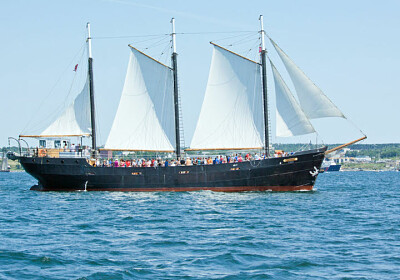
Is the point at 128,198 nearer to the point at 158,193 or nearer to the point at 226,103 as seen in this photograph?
the point at 158,193

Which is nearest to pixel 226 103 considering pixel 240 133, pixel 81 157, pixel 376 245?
pixel 240 133

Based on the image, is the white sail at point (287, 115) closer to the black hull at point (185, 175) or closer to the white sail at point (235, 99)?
the black hull at point (185, 175)

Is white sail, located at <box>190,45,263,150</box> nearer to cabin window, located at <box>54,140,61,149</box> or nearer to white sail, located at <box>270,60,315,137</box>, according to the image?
white sail, located at <box>270,60,315,137</box>

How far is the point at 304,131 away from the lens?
154ft

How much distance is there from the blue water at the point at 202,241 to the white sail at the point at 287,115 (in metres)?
10.3

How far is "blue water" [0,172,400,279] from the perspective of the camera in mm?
18219

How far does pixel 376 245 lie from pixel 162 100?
33147 millimetres

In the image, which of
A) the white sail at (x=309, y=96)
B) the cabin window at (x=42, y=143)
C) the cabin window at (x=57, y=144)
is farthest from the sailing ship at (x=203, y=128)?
the cabin window at (x=57, y=144)

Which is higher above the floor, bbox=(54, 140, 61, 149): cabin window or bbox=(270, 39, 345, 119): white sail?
bbox=(270, 39, 345, 119): white sail

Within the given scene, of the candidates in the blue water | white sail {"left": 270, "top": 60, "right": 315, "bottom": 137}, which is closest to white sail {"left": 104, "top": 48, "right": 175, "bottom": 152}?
white sail {"left": 270, "top": 60, "right": 315, "bottom": 137}

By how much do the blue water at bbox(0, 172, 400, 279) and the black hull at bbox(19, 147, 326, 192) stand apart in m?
8.88

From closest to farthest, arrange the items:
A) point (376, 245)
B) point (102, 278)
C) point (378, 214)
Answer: point (102, 278) → point (376, 245) → point (378, 214)

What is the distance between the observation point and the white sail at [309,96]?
149 ft

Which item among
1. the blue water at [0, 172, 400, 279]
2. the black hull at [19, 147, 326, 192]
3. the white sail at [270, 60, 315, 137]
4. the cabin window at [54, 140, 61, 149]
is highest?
the white sail at [270, 60, 315, 137]
